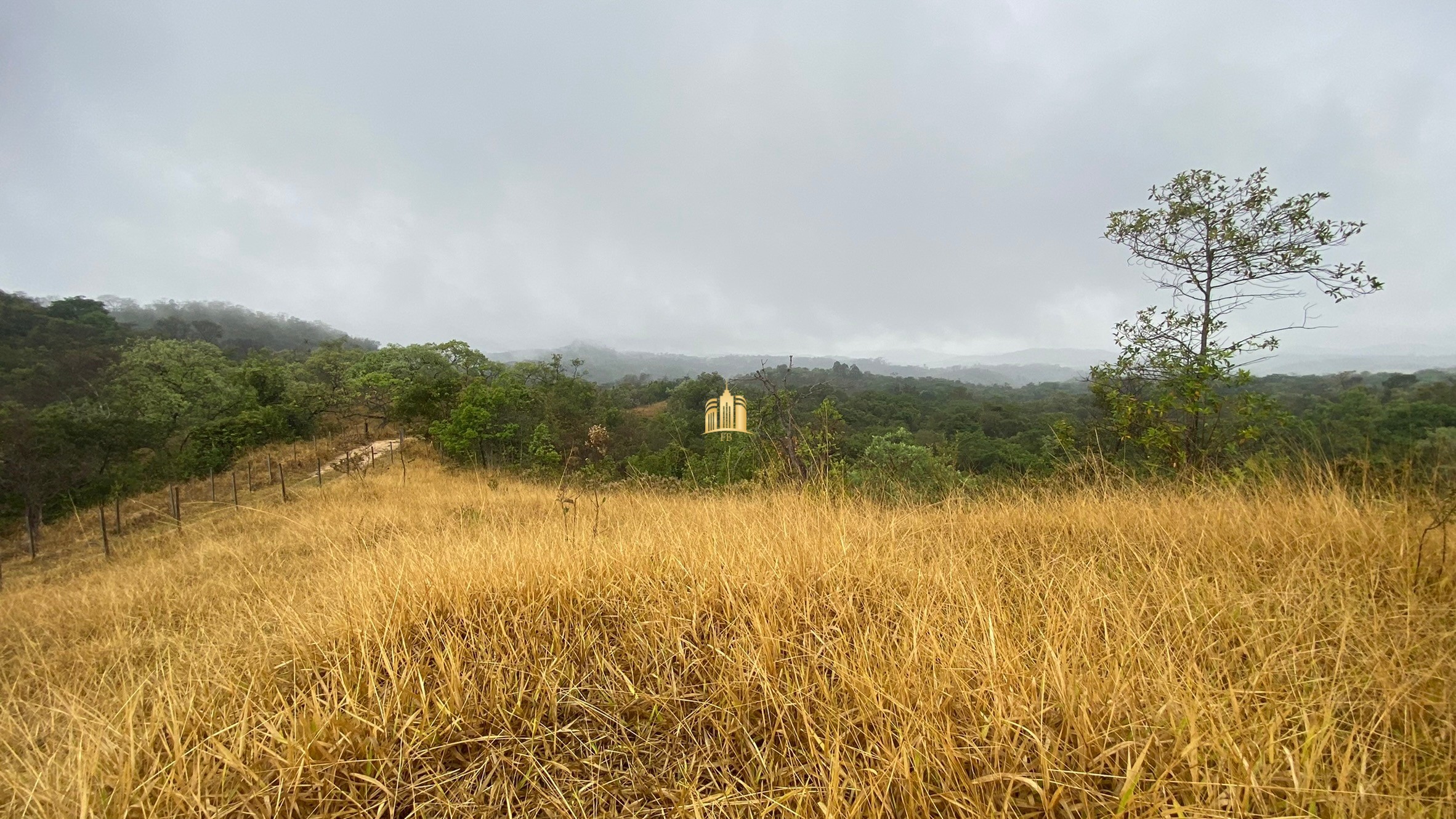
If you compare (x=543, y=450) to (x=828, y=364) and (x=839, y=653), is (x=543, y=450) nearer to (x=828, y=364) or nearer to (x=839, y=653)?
(x=839, y=653)

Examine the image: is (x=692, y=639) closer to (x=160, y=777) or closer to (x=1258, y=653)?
(x=160, y=777)

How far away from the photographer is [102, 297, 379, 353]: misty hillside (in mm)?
64938

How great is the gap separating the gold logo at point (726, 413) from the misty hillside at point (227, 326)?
7250cm

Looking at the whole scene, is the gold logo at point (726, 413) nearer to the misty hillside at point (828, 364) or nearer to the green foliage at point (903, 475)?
the green foliage at point (903, 475)

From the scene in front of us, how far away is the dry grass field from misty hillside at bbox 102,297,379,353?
247 feet

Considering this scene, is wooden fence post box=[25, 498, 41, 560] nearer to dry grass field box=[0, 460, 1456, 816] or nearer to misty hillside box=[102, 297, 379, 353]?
dry grass field box=[0, 460, 1456, 816]

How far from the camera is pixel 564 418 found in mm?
21750

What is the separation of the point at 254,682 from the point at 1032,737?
2.27m

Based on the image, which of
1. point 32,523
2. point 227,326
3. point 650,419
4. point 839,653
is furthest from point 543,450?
point 227,326

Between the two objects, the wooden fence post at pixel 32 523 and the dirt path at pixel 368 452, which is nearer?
the wooden fence post at pixel 32 523

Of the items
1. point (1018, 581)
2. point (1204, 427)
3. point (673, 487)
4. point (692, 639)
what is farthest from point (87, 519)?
point (1204, 427)

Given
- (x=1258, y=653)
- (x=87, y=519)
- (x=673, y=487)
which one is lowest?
(x=87, y=519)

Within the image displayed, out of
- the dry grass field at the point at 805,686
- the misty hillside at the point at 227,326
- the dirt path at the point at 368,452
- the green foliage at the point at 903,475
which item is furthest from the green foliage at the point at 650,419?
the misty hillside at the point at 227,326

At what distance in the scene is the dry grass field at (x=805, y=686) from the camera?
3.47 ft
